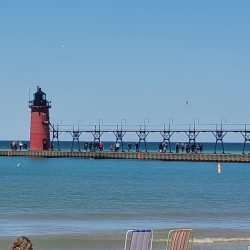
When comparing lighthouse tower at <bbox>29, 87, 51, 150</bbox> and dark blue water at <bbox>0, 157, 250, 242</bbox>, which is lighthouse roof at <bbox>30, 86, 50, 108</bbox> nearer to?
lighthouse tower at <bbox>29, 87, 51, 150</bbox>

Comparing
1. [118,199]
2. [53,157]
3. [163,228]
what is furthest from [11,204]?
[53,157]

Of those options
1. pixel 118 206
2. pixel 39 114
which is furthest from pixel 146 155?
pixel 118 206

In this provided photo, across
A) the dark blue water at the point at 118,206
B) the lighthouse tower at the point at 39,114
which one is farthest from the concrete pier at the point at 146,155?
the dark blue water at the point at 118,206

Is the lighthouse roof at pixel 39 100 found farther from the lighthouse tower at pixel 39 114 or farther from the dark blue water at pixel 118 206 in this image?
the dark blue water at pixel 118 206

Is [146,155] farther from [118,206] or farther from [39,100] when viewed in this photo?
[118,206]

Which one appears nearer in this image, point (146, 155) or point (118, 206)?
point (118, 206)

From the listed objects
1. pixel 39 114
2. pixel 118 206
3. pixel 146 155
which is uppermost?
pixel 39 114

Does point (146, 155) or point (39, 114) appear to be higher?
point (39, 114)

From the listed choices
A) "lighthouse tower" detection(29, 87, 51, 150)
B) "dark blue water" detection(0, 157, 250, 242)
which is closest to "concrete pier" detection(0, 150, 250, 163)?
"lighthouse tower" detection(29, 87, 51, 150)

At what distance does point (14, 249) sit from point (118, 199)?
25.9 meters

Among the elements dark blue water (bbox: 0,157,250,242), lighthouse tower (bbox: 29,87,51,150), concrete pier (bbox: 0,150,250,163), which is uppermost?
lighthouse tower (bbox: 29,87,51,150)

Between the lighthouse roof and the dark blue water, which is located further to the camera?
the lighthouse roof

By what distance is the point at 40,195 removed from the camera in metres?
37.8

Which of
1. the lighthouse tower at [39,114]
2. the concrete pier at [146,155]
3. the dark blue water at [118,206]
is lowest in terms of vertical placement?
the dark blue water at [118,206]
